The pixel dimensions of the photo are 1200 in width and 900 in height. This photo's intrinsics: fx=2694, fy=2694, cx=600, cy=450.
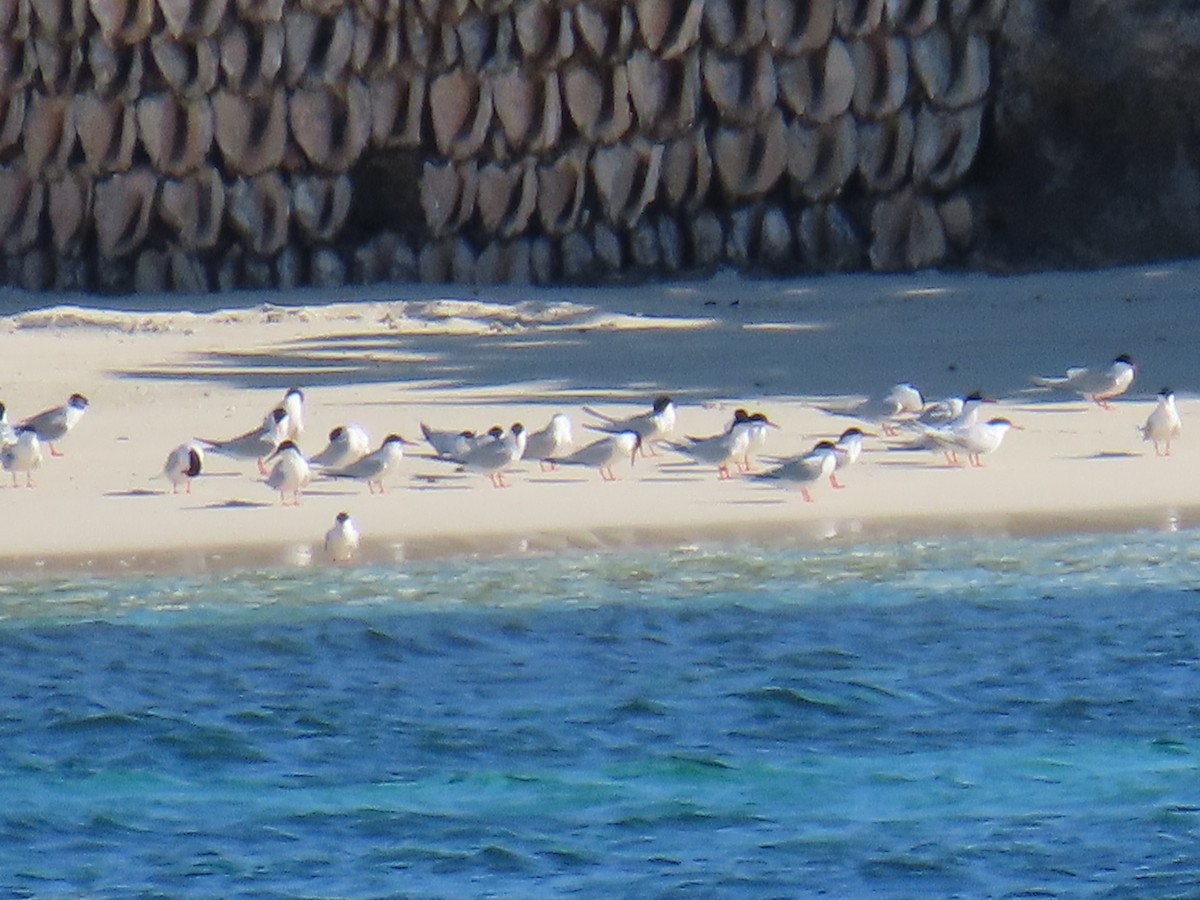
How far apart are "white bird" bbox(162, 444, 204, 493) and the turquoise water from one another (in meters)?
1.27

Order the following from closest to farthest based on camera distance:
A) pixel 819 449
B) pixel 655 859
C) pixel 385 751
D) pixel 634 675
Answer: pixel 655 859 < pixel 385 751 < pixel 634 675 < pixel 819 449

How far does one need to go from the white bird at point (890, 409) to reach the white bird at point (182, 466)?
2.97 m

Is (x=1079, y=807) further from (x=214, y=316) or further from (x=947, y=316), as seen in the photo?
(x=214, y=316)

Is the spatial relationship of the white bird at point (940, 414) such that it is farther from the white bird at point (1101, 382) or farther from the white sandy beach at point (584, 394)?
the white bird at point (1101, 382)

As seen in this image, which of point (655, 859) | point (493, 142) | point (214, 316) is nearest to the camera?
point (655, 859)

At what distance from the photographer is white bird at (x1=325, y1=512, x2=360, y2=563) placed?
998 centimetres

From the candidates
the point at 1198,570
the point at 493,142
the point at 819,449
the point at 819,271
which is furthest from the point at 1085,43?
the point at 1198,570

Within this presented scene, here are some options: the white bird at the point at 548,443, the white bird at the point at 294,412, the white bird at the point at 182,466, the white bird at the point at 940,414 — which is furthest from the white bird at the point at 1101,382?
the white bird at the point at 182,466

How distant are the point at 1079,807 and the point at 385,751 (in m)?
1.97

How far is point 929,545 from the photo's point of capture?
1020cm

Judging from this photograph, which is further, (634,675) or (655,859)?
(634,675)

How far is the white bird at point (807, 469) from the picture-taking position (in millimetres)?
10805

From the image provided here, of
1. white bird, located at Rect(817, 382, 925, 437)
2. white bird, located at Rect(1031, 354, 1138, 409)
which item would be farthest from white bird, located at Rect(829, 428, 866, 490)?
white bird, located at Rect(1031, 354, 1138, 409)

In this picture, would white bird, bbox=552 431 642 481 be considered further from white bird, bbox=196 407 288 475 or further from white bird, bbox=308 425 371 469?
white bird, bbox=196 407 288 475
